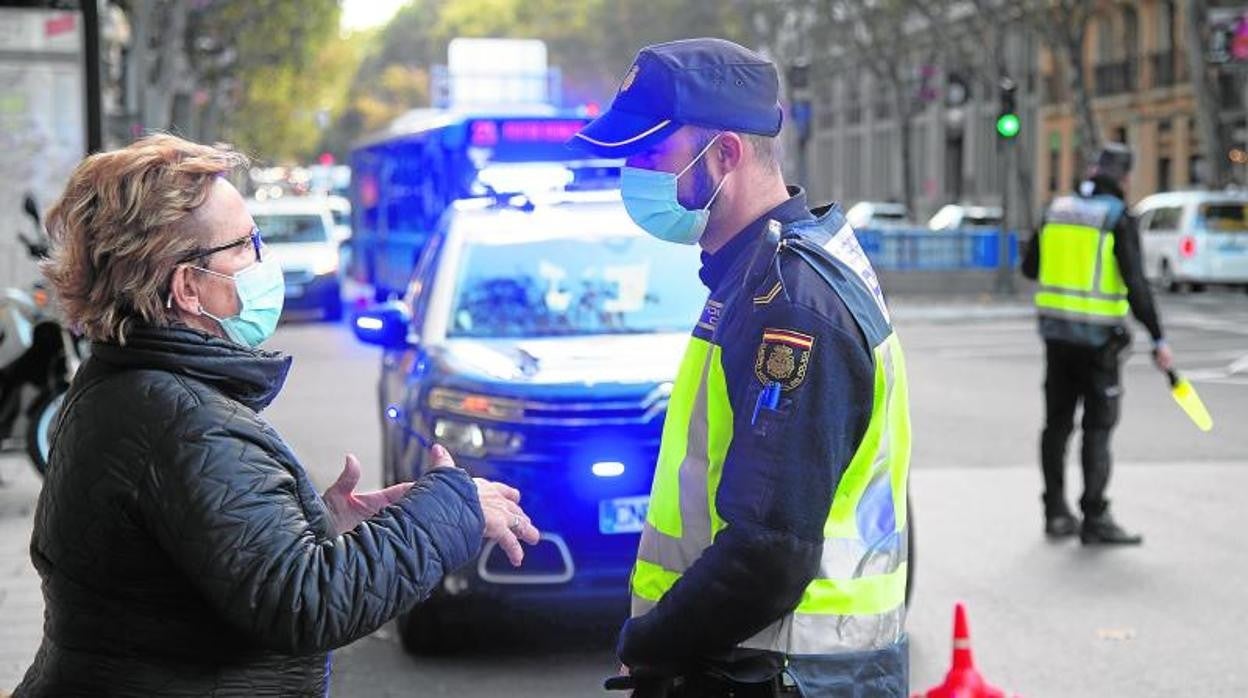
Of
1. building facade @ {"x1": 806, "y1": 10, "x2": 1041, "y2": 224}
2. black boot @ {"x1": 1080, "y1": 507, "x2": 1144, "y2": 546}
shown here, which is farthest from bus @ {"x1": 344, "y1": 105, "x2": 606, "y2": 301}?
building facade @ {"x1": 806, "y1": 10, "x2": 1041, "y2": 224}

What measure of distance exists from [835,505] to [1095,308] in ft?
22.1

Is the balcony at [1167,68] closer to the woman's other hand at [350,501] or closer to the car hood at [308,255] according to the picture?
the car hood at [308,255]

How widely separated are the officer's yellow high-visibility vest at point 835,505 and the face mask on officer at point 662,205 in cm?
22

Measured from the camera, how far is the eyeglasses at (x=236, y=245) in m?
2.71

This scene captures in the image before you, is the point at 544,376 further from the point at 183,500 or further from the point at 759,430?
the point at 183,500

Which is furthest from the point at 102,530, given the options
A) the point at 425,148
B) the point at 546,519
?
the point at 425,148

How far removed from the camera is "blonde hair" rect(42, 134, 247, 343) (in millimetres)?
2652

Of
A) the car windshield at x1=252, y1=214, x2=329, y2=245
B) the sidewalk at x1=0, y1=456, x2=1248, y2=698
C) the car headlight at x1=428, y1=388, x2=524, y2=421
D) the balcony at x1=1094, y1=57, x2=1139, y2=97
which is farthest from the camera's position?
the balcony at x1=1094, y1=57, x2=1139, y2=97

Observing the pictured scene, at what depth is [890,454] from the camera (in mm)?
2914

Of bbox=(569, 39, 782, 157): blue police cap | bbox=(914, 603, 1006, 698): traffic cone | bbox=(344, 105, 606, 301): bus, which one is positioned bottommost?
bbox=(914, 603, 1006, 698): traffic cone

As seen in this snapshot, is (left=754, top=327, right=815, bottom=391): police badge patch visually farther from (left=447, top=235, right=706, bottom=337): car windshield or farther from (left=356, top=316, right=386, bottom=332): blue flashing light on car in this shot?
(left=356, top=316, right=386, bottom=332): blue flashing light on car

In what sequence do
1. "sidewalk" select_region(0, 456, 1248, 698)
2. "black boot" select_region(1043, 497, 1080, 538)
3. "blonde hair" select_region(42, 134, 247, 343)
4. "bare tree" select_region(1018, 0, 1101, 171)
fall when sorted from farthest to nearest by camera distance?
"bare tree" select_region(1018, 0, 1101, 171)
"black boot" select_region(1043, 497, 1080, 538)
"sidewalk" select_region(0, 456, 1248, 698)
"blonde hair" select_region(42, 134, 247, 343)

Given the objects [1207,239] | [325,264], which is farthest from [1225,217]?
[325,264]

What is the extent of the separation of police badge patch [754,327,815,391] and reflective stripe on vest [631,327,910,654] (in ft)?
0.34
